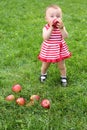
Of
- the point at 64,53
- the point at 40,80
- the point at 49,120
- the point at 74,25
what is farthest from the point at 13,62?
the point at 74,25

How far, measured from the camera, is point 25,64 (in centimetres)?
633

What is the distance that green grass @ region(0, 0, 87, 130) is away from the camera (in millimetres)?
4334

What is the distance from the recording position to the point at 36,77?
568 centimetres

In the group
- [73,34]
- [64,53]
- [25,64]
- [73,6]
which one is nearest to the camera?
[64,53]

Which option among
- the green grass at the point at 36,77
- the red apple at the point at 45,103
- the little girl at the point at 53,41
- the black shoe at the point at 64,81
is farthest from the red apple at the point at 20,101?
the black shoe at the point at 64,81

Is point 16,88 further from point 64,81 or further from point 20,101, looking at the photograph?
point 64,81

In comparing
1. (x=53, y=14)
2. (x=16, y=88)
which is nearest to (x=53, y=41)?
(x=53, y=14)

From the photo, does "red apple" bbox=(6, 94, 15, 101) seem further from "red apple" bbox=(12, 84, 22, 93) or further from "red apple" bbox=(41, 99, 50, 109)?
"red apple" bbox=(41, 99, 50, 109)

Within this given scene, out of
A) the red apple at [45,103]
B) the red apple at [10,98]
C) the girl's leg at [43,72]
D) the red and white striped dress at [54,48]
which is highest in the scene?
the red and white striped dress at [54,48]

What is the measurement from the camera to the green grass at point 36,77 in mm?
4334

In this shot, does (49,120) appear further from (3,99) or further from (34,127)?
(3,99)

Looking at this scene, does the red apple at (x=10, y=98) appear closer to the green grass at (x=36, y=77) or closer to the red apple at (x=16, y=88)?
the green grass at (x=36, y=77)

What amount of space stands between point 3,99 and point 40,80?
2.95ft

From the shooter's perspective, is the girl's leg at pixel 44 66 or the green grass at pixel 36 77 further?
the girl's leg at pixel 44 66
